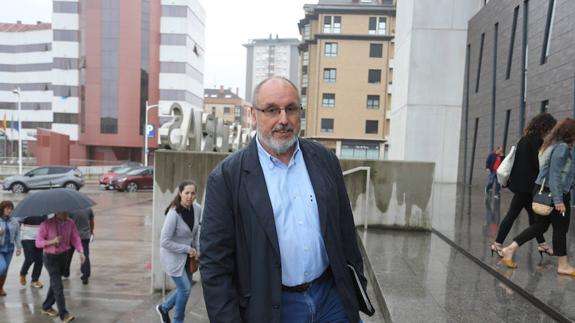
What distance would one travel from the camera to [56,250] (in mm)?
6188

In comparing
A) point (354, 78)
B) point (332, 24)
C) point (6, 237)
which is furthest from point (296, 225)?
point (332, 24)

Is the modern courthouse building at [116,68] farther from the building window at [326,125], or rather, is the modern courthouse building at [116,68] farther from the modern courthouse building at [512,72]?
the modern courthouse building at [512,72]

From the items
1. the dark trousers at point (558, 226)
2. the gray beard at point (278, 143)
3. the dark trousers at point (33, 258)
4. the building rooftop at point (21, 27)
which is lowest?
Result: the dark trousers at point (33, 258)

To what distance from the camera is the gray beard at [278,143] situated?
2.19 meters

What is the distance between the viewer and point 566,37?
40.5 feet

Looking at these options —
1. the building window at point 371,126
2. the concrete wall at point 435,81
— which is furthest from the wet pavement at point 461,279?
the building window at point 371,126

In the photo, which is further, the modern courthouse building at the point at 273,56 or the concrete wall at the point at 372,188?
the modern courthouse building at the point at 273,56

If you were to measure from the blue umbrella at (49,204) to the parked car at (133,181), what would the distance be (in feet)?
66.4

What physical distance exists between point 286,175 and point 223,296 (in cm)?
68

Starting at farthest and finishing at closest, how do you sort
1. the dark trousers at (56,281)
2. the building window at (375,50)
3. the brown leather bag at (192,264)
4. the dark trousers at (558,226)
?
the building window at (375,50) → the dark trousers at (56,281) → the brown leather bag at (192,264) → the dark trousers at (558,226)

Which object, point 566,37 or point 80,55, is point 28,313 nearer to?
point 566,37

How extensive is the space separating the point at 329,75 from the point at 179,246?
50.1 meters

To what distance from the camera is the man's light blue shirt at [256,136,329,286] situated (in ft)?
6.88

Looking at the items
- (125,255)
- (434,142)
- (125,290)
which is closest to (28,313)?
(125,290)
